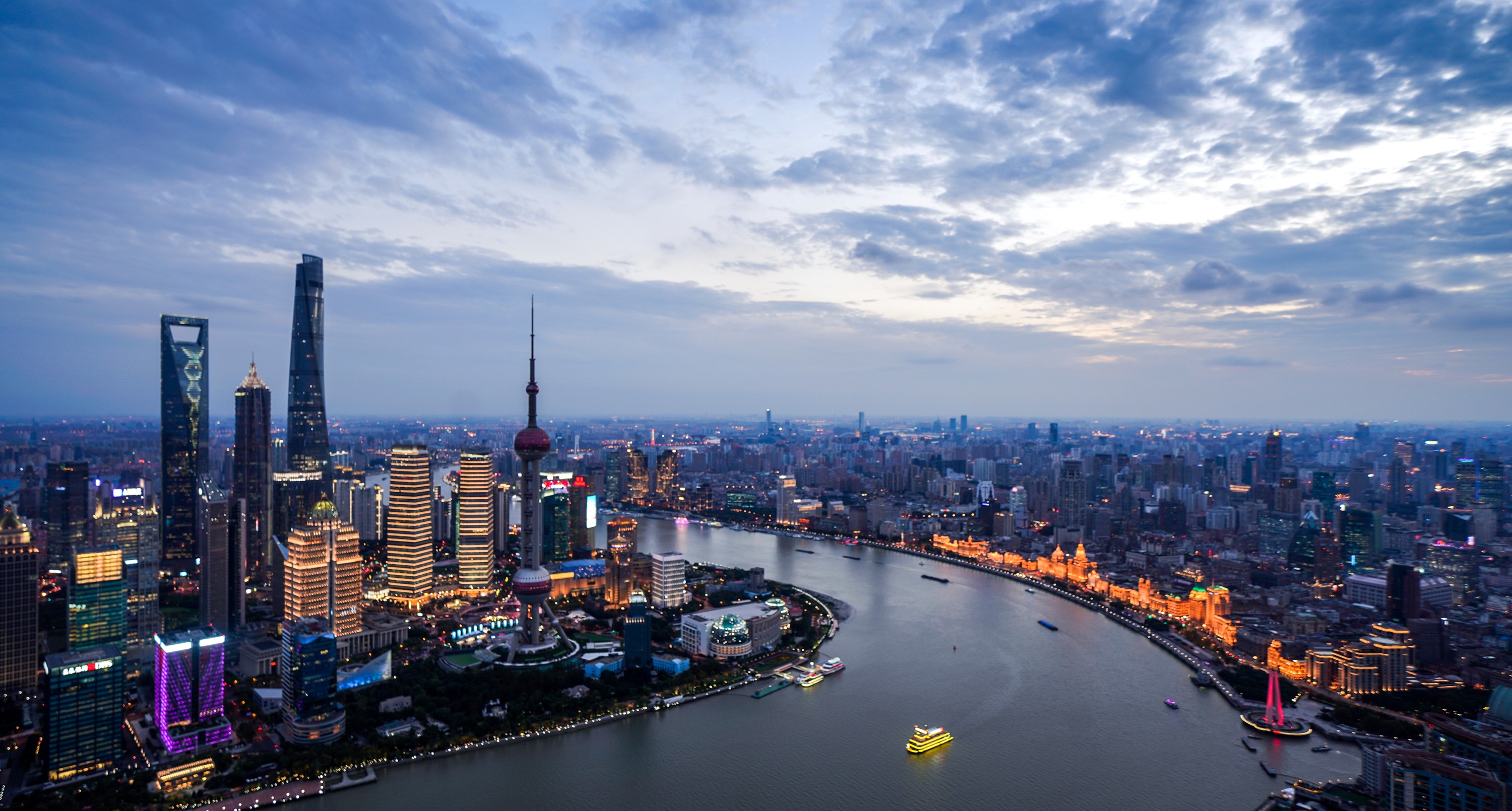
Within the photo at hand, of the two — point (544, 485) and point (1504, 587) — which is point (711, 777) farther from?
point (1504, 587)

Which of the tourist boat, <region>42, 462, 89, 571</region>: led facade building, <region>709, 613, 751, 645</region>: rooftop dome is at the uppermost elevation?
<region>42, 462, 89, 571</region>: led facade building

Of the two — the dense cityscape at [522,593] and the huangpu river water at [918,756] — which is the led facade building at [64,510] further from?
the huangpu river water at [918,756]

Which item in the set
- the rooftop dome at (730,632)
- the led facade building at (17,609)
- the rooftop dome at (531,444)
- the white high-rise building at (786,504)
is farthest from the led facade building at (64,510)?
the white high-rise building at (786,504)

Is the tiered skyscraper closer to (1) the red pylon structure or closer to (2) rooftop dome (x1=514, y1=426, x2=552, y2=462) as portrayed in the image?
(2) rooftop dome (x1=514, y1=426, x2=552, y2=462)

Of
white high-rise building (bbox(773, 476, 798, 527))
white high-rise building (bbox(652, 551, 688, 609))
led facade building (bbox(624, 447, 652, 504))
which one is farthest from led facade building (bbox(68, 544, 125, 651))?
led facade building (bbox(624, 447, 652, 504))

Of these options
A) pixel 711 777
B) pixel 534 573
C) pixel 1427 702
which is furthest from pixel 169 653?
pixel 1427 702

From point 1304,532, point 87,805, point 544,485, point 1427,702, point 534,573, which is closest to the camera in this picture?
point 87,805

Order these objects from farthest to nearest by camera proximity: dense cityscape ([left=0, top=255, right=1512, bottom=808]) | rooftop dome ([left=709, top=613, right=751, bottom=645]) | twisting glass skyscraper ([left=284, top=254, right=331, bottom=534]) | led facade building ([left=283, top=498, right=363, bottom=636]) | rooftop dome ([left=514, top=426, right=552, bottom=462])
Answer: twisting glass skyscraper ([left=284, top=254, right=331, bottom=534]) < rooftop dome ([left=514, top=426, right=552, bottom=462]) < led facade building ([left=283, top=498, right=363, bottom=636]) < rooftop dome ([left=709, top=613, right=751, bottom=645]) < dense cityscape ([left=0, top=255, right=1512, bottom=808])
